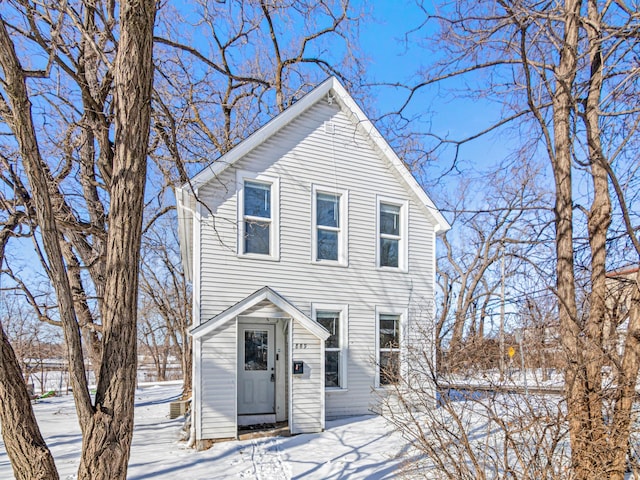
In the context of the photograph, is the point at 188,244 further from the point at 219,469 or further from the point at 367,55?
Answer: the point at 367,55

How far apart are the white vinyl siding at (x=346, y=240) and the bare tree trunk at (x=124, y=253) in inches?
201

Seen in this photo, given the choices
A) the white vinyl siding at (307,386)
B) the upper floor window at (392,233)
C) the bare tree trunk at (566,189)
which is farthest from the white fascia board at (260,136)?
the bare tree trunk at (566,189)

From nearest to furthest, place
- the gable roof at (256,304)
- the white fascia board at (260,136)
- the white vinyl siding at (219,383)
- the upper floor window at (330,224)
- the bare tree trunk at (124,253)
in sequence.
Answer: the bare tree trunk at (124,253) → the white vinyl siding at (219,383) → the gable roof at (256,304) → the white fascia board at (260,136) → the upper floor window at (330,224)

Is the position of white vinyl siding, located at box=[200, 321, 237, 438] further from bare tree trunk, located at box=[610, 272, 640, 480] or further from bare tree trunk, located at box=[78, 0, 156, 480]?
bare tree trunk, located at box=[610, 272, 640, 480]

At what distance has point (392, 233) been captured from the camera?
35.9 ft

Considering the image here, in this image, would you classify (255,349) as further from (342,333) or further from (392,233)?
(392,233)

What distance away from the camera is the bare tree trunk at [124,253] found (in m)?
3.00

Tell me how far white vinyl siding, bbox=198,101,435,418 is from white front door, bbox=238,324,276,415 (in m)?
0.86

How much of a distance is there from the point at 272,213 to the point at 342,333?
124 inches

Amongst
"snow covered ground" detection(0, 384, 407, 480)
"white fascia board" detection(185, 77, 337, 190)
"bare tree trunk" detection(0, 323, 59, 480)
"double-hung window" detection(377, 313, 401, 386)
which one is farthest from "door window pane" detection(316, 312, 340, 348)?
"bare tree trunk" detection(0, 323, 59, 480)

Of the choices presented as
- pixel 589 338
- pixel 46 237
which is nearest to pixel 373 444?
pixel 589 338

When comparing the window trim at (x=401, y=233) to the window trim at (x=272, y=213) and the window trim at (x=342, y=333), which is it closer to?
the window trim at (x=342, y=333)

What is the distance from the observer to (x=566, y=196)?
543 cm

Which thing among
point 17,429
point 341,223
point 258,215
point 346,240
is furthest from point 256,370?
point 17,429
